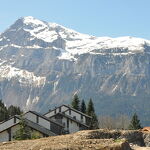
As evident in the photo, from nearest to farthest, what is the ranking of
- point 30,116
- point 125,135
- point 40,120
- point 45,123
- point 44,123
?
point 125,135 < point 45,123 < point 44,123 < point 40,120 < point 30,116

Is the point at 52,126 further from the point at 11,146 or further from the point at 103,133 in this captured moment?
the point at 11,146

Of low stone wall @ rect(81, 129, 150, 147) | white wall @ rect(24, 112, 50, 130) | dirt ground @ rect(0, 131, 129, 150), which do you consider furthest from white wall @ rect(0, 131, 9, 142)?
dirt ground @ rect(0, 131, 129, 150)

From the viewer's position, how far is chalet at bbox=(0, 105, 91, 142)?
65812mm

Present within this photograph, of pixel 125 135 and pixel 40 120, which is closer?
pixel 125 135

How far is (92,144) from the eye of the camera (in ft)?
83.3

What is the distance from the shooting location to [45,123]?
7788 centimetres

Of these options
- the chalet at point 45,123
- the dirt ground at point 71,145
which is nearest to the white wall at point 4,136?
the chalet at point 45,123

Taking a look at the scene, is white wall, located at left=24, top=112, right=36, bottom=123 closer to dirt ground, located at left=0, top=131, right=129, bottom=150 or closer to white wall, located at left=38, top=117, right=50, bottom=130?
white wall, located at left=38, top=117, right=50, bottom=130

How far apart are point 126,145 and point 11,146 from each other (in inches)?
263

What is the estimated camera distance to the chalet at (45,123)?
65812mm

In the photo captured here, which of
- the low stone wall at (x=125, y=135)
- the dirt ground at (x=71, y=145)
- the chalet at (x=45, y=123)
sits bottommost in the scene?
the dirt ground at (x=71, y=145)

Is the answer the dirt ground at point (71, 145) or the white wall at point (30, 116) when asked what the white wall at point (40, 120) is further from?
the dirt ground at point (71, 145)

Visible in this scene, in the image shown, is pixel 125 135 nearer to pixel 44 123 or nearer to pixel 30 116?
pixel 44 123

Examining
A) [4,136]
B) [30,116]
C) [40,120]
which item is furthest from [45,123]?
[4,136]
